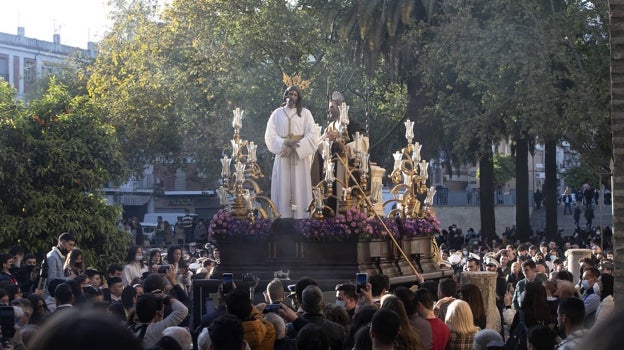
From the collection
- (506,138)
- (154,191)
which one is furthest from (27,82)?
(506,138)

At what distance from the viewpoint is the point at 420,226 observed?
56.6ft

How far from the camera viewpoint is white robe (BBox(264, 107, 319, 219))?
54.2 feet

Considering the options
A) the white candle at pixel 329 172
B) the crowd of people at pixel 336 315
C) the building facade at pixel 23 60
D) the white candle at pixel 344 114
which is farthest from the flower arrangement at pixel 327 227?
the building facade at pixel 23 60

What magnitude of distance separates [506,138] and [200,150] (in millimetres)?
10904

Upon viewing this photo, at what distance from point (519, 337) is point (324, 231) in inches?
264

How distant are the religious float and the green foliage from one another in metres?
5.23

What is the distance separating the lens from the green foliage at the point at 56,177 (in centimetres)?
2036

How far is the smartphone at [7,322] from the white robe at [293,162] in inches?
349


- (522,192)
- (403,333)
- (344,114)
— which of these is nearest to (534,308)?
(403,333)

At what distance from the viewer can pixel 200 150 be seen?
39.4 meters

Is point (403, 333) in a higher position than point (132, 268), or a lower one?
lower

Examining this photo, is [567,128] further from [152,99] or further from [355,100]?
[152,99]

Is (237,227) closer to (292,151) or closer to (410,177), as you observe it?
(292,151)

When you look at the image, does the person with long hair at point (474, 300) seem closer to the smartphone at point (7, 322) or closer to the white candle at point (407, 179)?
the smartphone at point (7, 322)
